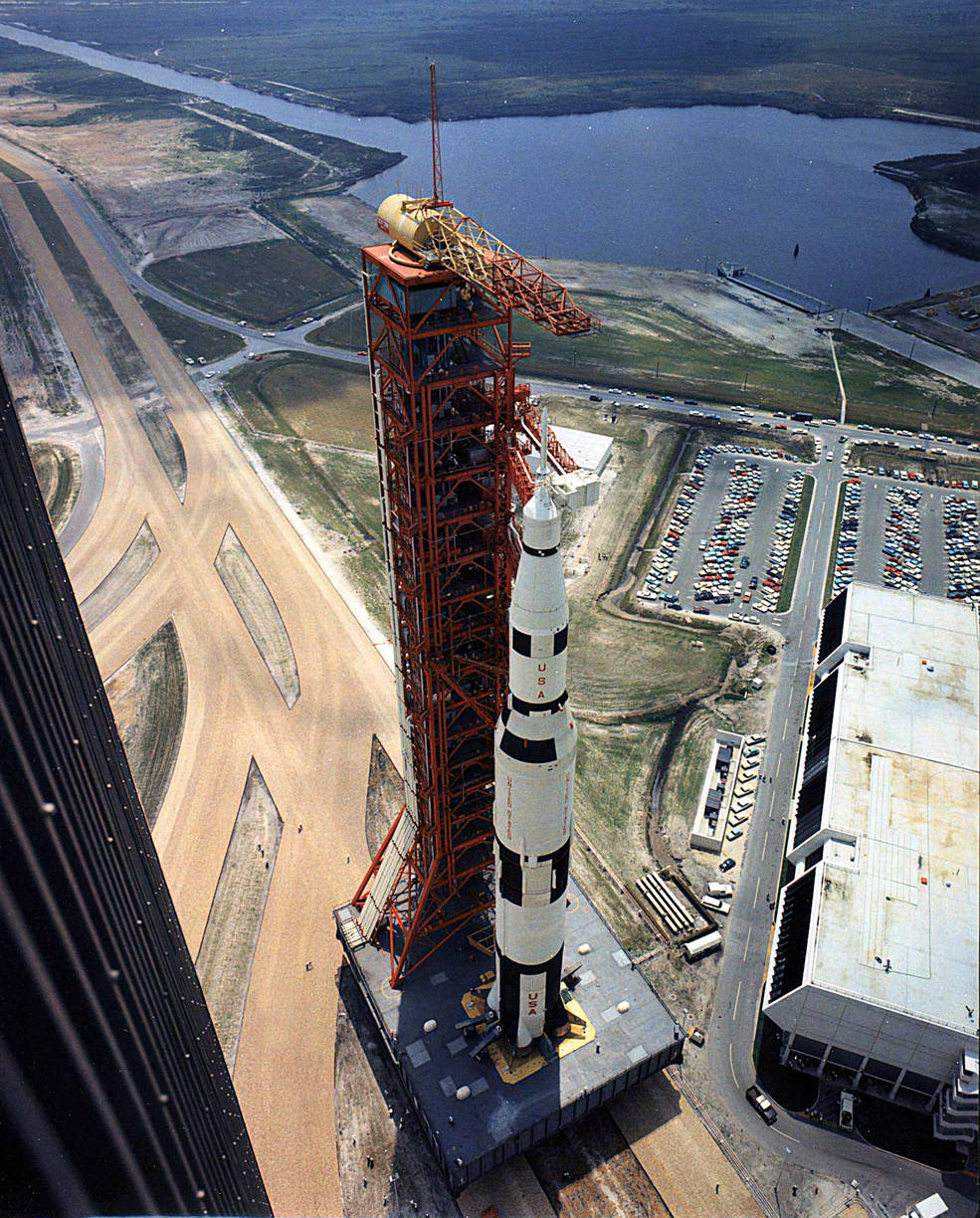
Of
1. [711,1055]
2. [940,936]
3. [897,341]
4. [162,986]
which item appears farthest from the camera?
[897,341]

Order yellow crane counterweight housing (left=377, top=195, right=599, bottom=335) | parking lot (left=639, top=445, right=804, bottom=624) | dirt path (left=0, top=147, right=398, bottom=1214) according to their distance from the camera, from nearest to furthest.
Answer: yellow crane counterweight housing (left=377, top=195, right=599, bottom=335)
dirt path (left=0, top=147, right=398, bottom=1214)
parking lot (left=639, top=445, right=804, bottom=624)

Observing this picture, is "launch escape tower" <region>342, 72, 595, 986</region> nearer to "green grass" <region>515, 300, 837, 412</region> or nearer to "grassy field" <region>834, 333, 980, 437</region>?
"green grass" <region>515, 300, 837, 412</region>

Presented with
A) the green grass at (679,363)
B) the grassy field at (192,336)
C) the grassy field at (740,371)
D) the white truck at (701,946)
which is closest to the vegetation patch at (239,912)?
the white truck at (701,946)

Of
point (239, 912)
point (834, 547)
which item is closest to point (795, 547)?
point (834, 547)

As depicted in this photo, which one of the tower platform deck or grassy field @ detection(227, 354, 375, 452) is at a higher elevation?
the tower platform deck

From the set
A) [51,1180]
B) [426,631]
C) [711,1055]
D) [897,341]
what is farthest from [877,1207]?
[897,341]

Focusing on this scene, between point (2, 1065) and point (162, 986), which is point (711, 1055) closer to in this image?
point (162, 986)

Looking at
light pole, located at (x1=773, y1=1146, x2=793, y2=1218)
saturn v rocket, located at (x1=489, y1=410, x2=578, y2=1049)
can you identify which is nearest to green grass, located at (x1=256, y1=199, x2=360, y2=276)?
saturn v rocket, located at (x1=489, y1=410, x2=578, y2=1049)
